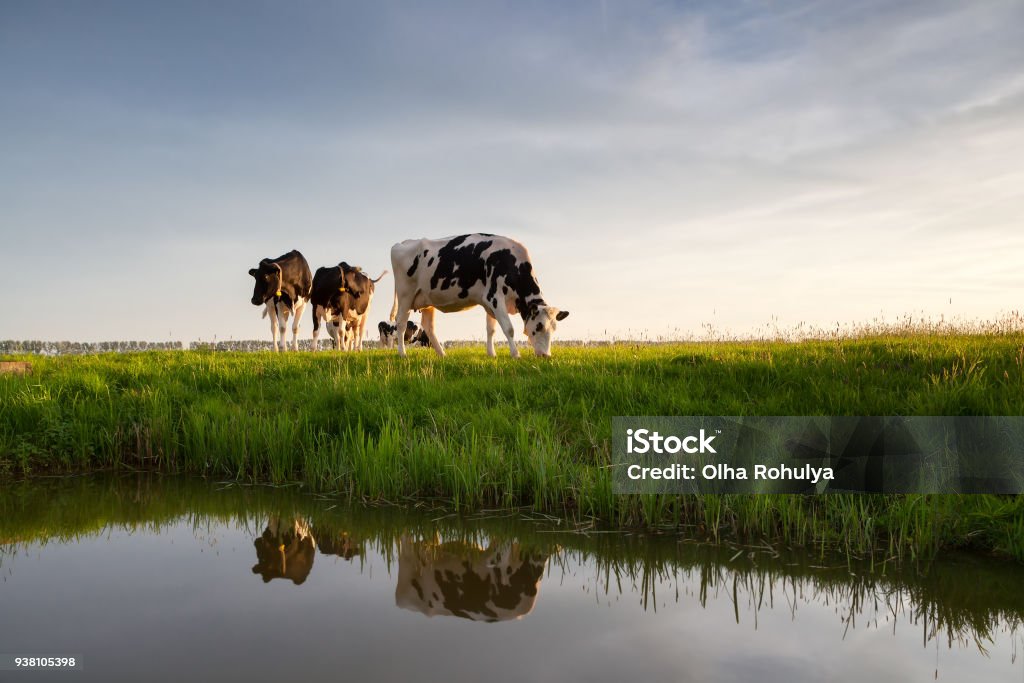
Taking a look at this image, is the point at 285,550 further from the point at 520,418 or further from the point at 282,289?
the point at 282,289

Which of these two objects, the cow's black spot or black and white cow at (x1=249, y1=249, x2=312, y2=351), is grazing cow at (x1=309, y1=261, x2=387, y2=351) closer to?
black and white cow at (x1=249, y1=249, x2=312, y2=351)

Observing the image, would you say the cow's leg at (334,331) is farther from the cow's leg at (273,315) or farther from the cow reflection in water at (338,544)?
the cow reflection in water at (338,544)

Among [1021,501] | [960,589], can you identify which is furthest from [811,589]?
[1021,501]

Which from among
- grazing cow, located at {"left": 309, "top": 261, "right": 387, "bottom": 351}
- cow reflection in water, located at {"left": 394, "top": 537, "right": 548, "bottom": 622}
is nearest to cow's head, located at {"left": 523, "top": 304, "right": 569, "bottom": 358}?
cow reflection in water, located at {"left": 394, "top": 537, "right": 548, "bottom": 622}

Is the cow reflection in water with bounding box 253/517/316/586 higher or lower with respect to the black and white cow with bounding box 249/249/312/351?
lower

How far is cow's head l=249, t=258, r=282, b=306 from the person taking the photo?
2127 cm

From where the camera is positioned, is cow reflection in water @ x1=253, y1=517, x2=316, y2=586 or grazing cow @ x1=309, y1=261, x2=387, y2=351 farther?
grazing cow @ x1=309, y1=261, x2=387, y2=351

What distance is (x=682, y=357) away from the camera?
459 inches

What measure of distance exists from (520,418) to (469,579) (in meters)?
3.75

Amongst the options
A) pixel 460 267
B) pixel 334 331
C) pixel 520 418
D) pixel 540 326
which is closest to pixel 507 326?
pixel 540 326

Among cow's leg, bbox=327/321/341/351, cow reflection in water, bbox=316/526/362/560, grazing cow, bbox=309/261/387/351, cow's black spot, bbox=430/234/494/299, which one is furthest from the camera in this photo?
cow's leg, bbox=327/321/341/351

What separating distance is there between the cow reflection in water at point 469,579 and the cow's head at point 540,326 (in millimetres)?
8507

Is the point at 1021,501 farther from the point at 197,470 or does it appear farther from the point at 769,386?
the point at 197,470

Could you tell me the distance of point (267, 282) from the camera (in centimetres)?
2131
